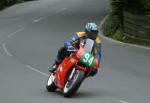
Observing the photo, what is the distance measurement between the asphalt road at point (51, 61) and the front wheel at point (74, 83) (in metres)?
0.17

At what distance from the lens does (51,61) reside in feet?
79.5

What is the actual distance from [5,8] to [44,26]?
745 inches

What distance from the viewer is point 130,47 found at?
94.5ft

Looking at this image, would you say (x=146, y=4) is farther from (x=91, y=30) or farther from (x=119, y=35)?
(x=91, y=30)

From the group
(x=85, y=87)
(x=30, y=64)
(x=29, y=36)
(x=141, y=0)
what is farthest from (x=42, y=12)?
(x=85, y=87)

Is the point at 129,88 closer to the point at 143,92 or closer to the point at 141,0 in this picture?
the point at 143,92

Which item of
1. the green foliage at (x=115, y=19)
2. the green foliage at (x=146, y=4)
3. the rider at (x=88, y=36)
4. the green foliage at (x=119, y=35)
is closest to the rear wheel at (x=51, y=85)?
the rider at (x=88, y=36)

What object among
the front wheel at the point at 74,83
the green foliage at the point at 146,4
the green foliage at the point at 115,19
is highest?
the front wheel at the point at 74,83

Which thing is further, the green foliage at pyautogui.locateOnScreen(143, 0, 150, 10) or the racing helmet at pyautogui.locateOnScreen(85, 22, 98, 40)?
the green foliage at pyautogui.locateOnScreen(143, 0, 150, 10)

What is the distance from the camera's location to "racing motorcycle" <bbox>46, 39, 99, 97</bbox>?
14148mm

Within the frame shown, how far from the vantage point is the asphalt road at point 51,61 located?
14.9 m

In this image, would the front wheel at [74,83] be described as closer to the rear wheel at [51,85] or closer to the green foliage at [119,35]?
the rear wheel at [51,85]

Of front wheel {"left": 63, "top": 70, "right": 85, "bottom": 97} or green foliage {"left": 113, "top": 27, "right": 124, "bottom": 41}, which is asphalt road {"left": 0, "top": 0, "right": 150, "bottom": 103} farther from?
green foliage {"left": 113, "top": 27, "right": 124, "bottom": 41}

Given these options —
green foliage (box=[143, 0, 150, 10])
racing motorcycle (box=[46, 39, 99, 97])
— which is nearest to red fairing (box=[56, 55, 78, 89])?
racing motorcycle (box=[46, 39, 99, 97])
